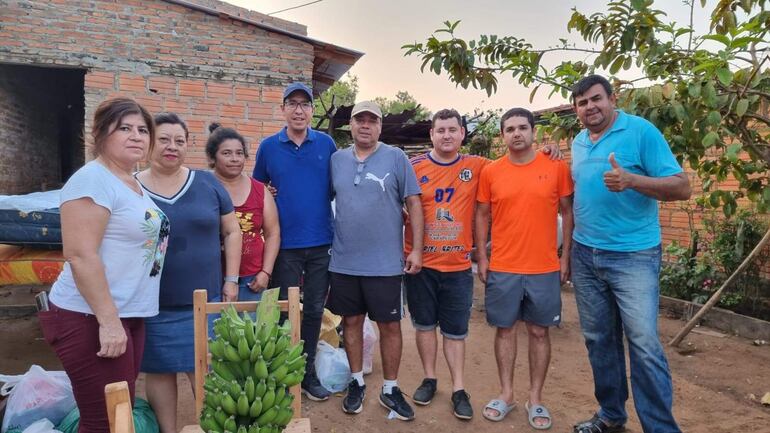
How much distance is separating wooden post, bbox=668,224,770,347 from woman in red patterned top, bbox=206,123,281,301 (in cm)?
426

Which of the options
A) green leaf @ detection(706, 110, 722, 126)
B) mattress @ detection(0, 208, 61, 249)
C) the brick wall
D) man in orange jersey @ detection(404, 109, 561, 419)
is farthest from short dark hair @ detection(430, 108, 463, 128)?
the brick wall

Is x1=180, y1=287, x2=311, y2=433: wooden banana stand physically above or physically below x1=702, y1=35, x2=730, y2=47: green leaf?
below

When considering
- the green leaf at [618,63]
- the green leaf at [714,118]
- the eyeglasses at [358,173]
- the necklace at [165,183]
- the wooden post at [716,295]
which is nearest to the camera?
the necklace at [165,183]

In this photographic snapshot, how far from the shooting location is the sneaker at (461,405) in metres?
3.44

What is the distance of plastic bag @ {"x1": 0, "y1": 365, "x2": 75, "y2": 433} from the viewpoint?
2680 mm

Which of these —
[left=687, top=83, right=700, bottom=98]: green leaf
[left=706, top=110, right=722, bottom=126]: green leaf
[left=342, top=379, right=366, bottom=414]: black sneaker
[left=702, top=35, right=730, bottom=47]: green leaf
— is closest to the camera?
[left=702, top=35, right=730, bottom=47]: green leaf

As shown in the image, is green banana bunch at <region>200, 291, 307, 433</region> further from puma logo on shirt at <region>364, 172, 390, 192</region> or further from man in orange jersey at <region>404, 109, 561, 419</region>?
man in orange jersey at <region>404, 109, 561, 419</region>

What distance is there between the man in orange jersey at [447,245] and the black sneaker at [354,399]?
23.0 inches

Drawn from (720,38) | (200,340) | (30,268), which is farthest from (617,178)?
(30,268)

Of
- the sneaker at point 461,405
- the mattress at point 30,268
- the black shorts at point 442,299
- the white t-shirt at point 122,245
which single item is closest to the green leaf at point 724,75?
the black shorts at point 442,299

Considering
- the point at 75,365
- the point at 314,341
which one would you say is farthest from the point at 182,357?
the point at 314,341

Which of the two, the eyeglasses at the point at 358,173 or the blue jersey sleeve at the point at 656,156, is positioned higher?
the blue jersey sleeve at the point at 656,156

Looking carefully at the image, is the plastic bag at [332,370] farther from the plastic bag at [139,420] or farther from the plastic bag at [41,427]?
the plastic bag at [41,427]

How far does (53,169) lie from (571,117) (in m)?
9.48
